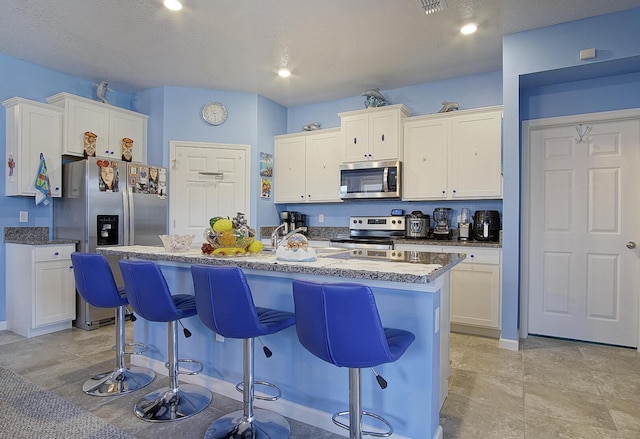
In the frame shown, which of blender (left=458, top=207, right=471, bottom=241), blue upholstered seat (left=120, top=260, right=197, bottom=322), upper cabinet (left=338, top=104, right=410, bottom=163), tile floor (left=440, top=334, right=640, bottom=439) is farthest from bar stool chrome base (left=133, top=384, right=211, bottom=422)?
upper cabinet (left=338, top=104, right=410, bottom=163)

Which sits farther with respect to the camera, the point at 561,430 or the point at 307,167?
the point at 307,167

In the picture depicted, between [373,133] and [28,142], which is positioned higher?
[373,133]

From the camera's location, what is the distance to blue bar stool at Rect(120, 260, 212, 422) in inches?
79.5

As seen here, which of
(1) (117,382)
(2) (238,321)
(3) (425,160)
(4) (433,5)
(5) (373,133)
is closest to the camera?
(2) (238,321)

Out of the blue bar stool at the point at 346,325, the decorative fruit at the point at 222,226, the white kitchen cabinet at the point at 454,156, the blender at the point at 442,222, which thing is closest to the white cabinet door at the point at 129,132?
the decorative fruit at the point at 222,226

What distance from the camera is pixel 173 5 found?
281cm

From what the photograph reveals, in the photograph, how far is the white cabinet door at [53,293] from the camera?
348 centimetres

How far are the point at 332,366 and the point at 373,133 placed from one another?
306cm

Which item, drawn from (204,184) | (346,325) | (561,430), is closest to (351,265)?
(346,325)

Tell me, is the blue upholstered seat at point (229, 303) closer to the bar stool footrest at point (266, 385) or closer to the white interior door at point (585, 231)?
the bar stool footrest at point (266, 385)

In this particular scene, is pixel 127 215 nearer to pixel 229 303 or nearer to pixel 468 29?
pixel 229 303

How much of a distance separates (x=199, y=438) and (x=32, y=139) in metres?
3.46

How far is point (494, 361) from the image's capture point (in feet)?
9.69

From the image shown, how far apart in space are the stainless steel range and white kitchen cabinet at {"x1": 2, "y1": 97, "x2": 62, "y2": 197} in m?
3.22
